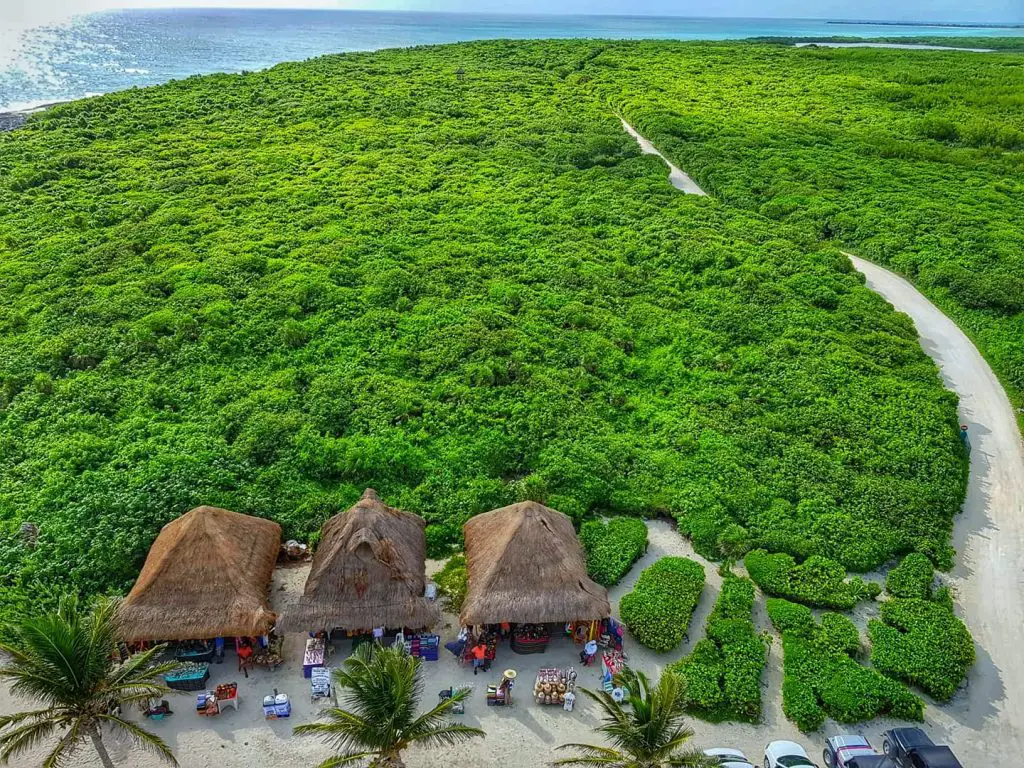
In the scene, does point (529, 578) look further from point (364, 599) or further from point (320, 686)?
point (320, 686)

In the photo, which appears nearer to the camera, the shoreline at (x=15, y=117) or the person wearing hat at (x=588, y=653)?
the person wearing hat at (x=588, y=653)

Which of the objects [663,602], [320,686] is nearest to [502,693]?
[320,686]

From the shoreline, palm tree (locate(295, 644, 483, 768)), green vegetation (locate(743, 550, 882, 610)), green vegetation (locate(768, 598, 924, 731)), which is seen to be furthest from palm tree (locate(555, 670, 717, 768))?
the shoreline

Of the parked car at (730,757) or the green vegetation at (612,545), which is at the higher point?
the parked car at (730,757)

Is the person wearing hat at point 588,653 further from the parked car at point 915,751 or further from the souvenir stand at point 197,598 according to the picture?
the souvenir stand at point 197,598

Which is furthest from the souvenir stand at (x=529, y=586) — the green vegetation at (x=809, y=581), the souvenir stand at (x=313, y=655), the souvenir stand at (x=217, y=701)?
the souvenir stand at (x=217, y=701)

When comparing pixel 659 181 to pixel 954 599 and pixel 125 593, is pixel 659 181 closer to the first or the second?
pixel 954 599
